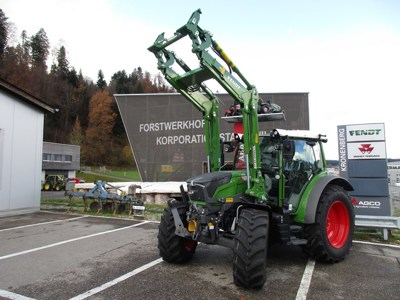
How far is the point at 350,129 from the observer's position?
27.6ft

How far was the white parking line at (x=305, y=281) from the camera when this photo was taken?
403 cm

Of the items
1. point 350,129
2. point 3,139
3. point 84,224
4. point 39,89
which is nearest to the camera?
point 350,129

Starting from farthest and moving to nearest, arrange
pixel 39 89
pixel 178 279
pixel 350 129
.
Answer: pixel 39 89 < pixel 350 129 < pixel 178 279

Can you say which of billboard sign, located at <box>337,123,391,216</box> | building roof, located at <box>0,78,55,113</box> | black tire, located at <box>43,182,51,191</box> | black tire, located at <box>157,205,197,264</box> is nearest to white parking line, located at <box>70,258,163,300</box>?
black tire, located at <box>157,205,197,264</box>

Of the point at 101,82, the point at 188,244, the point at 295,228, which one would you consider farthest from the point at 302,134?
the point at 101,82

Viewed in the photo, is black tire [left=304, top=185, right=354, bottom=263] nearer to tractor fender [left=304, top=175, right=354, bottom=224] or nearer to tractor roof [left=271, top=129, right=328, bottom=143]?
tractor fender [left=304, top=175, right=354, bottom=224]

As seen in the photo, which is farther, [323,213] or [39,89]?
[39,89]

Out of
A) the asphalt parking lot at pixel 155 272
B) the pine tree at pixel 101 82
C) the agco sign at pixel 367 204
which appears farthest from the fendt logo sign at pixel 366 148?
the pine tree at pixel 101 82

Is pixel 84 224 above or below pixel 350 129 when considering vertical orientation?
below

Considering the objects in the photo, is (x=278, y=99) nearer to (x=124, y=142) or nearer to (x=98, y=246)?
(x=98, y=246)

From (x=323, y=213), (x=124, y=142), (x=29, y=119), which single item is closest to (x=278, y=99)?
(x=29, y=119)

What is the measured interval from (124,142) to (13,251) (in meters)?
65.3

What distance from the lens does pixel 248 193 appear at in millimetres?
4910

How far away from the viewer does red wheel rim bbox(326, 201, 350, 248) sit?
5867 millimetres
